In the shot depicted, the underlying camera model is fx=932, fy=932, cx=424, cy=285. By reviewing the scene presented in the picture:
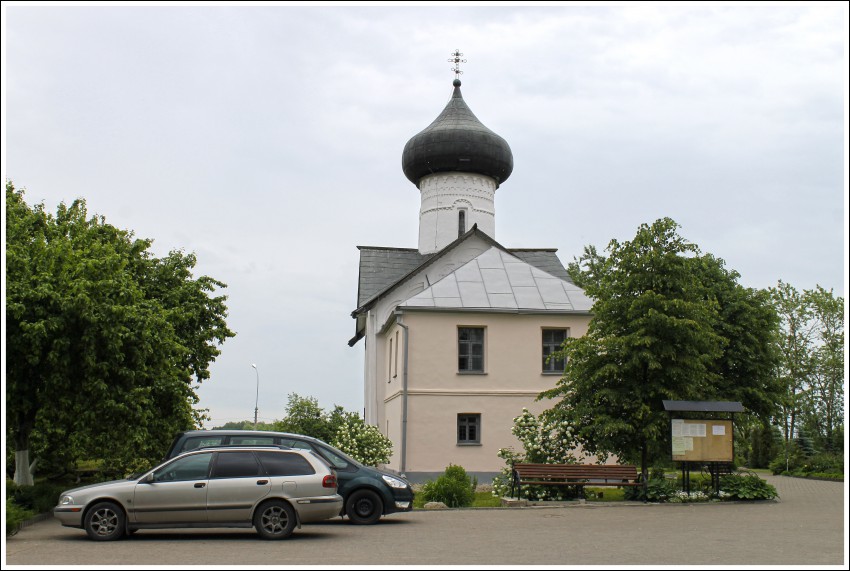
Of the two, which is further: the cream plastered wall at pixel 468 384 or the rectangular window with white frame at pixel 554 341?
the rectangular window with white frame at pixel 554 341

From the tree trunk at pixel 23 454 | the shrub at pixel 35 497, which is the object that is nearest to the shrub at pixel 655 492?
the shrub at pixel 35 497

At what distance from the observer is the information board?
2011 centimetres

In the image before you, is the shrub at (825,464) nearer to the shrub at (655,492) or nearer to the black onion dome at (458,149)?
the shrub at (655,492)

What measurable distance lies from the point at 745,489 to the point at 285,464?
38.2 ft

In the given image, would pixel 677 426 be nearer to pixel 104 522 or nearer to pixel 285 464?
pixel 285 464

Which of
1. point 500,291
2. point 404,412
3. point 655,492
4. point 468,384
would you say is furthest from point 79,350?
point 500,291

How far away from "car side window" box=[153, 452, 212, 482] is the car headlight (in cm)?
355

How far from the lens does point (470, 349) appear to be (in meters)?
30.7

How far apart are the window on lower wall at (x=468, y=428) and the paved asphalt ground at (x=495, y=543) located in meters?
12.0

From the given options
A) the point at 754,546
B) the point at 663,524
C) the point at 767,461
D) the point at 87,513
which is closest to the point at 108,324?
the point at 87,513

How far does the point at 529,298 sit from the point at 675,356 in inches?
403

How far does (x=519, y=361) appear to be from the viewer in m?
30.5

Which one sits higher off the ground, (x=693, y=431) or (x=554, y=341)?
(x=554, y=341)

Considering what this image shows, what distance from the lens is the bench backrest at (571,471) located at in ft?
66.5
